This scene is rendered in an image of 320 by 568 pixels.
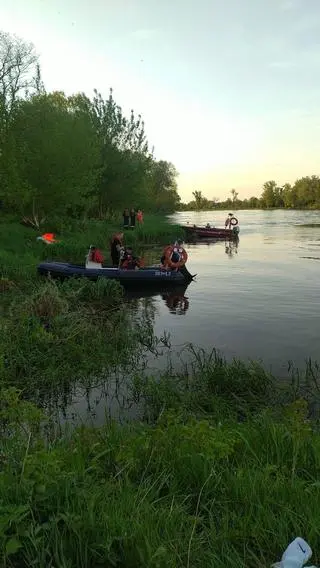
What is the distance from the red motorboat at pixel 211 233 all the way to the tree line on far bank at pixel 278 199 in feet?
283

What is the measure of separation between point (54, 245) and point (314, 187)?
389 feet

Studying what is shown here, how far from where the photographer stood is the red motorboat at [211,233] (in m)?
37.9

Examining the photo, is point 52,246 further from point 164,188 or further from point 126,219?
point 164,188

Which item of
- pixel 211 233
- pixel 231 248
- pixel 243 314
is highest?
pixel 211 233

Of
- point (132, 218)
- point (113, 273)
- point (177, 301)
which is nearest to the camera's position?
point (177, 301)

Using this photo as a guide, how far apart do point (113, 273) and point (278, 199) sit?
462 feet

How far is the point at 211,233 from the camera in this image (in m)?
38.4

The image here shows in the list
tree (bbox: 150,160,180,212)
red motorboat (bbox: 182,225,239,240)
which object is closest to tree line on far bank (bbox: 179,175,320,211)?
tree (bbox: 150,160,180,212)

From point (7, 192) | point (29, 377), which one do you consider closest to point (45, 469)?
point (29, 377)

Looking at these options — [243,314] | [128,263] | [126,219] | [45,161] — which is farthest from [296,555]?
[126,219]

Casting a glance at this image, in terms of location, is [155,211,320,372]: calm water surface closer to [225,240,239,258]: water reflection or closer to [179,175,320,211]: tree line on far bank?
[225,240,239,258]: water reflection

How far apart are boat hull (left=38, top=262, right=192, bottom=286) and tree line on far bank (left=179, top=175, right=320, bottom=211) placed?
359 ft

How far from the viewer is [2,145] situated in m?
22.4

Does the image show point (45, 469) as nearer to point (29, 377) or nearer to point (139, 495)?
point (139, 495)
